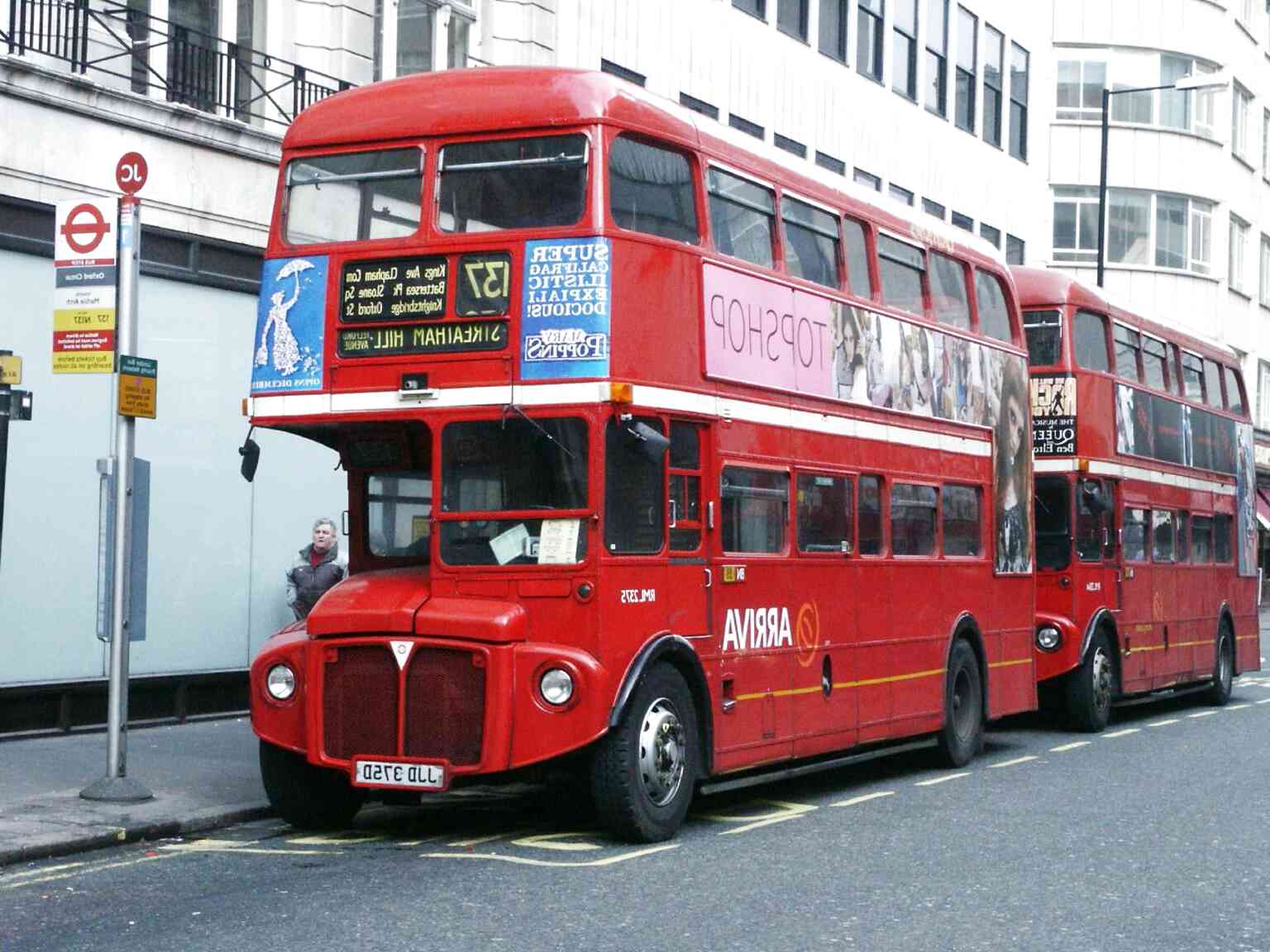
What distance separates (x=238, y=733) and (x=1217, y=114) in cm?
4083

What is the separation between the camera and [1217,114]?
5175 cm

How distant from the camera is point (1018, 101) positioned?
37.0 meters

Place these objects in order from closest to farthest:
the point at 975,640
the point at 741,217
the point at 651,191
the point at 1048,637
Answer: the point at 651,191
the point at 741,217
the point at 975,640
the point at 1048,637

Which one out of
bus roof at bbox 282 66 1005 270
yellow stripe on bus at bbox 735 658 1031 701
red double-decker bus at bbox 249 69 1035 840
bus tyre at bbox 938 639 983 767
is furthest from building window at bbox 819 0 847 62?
bus roof at bbox 282 66 1005 270

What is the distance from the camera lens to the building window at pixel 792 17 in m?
27.9

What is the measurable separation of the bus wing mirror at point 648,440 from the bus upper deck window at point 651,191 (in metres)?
1.11

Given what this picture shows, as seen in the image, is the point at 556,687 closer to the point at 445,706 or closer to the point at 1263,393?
the point at 445,706

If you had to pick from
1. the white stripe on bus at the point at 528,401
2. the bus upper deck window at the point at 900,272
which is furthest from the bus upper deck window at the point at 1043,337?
the white stripe on bus at the point at 528,401

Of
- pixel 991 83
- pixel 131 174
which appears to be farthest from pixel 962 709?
pixel 991 83

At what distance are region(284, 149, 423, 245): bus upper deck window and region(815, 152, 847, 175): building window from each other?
1751 centimetres

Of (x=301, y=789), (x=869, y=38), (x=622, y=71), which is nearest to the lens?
(x=301, y=789)

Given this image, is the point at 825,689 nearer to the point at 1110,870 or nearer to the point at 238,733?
the point at 1110,870

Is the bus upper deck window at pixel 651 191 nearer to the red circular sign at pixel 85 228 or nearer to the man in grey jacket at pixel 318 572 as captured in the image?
the red circular sign at pixel 85 228

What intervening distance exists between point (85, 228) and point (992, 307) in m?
7.94
